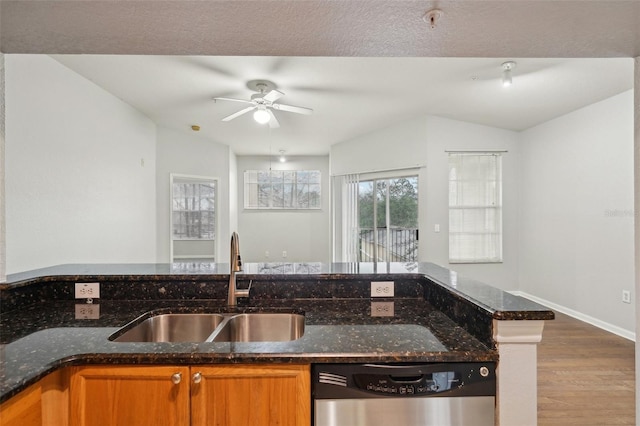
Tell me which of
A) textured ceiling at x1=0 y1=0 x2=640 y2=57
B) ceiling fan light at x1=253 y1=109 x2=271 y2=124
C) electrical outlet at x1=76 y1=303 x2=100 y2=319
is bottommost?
electrical outlet at x1=76 y1=303 x2=100 y2=319

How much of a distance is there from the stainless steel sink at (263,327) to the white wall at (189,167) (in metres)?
3.89

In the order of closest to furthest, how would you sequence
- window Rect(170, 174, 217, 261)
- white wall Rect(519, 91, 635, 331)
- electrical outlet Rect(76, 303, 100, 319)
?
electrical outlet Rect(76, 303, 100, 319) → white wall Rect(519, 91, 635, 331) → window Rect(170, 174, 217, 261)

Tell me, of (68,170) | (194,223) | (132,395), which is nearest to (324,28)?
(132,395)

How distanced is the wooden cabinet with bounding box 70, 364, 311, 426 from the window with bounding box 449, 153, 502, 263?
416 cm

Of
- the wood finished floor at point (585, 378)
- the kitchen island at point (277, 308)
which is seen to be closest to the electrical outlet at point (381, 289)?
the kitchen island at point (277, 308)

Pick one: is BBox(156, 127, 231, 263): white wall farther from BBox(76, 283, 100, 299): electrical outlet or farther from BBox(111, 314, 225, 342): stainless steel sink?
BBox(111, 314, 225, 342): stainless steel sink

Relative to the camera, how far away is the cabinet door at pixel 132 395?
94cm

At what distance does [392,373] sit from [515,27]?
132 cm

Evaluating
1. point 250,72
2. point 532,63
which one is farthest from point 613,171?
point 250,72

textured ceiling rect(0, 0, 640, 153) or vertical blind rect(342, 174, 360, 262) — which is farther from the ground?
textured ceiling rect(0, 0, 640, 153)

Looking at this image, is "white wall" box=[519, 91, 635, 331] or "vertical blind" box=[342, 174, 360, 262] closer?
"white wall" box=[519, 91, 635, 331]

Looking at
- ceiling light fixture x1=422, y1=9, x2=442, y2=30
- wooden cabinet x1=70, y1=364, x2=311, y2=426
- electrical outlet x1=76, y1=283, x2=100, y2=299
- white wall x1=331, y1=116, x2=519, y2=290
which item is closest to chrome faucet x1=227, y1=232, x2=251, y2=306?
wooden cabinet x1=70, y1=364, x2=311, y2=426

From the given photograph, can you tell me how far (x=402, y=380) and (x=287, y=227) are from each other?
237 inches

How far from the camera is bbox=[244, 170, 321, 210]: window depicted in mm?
6926
